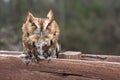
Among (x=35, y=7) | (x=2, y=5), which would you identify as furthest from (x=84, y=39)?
(x=2, y=5)

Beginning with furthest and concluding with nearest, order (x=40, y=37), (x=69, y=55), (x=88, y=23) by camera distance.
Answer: (x=88, y=23) < (x=69, y=55) < (x=40, y=37)

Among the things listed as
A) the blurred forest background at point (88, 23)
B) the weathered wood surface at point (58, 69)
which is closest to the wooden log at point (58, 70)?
the weathered wood surface at point (58, 69)

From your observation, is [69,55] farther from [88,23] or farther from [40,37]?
[88,23]

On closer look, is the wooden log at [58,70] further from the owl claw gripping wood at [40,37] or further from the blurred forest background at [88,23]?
the blurred forest background at [88,23]

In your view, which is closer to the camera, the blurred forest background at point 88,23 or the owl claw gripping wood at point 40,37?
the owl claw gripping wood at point 40,37

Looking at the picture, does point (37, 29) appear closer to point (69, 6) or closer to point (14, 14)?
point (14, 14)

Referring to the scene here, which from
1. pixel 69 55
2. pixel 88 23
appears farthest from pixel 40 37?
pixel 88 23
